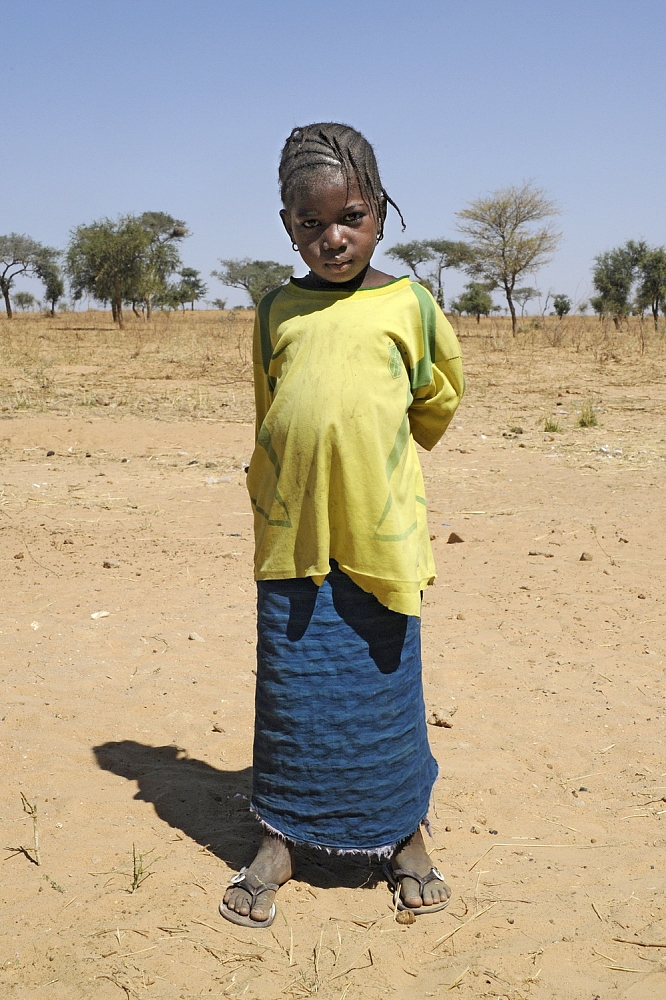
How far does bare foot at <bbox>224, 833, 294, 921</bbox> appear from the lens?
2.21 meters

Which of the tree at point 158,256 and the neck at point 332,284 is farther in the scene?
the tree at point 158,256

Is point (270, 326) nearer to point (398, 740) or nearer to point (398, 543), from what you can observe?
point (398, 543)

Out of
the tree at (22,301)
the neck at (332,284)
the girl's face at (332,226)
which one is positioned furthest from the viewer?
the tree at (22,301)

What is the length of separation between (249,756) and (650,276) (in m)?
31.1

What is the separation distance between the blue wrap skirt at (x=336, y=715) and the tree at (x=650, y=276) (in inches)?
1184

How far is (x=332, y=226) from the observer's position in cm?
198

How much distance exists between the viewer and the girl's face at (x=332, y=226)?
197 cm

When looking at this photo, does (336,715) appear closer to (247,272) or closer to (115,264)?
(115,264)

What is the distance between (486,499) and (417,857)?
4391 millimetres

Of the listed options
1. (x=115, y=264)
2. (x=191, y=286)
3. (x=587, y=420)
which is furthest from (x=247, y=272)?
(x=587, y=420)

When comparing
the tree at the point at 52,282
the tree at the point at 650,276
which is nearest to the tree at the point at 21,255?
the tree at the point at 52,282

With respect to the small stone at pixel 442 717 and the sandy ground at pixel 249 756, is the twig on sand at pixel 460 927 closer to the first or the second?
the sandy ground at pixel 249 756

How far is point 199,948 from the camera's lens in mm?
2111

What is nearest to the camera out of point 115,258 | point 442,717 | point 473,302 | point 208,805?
point 208,805
